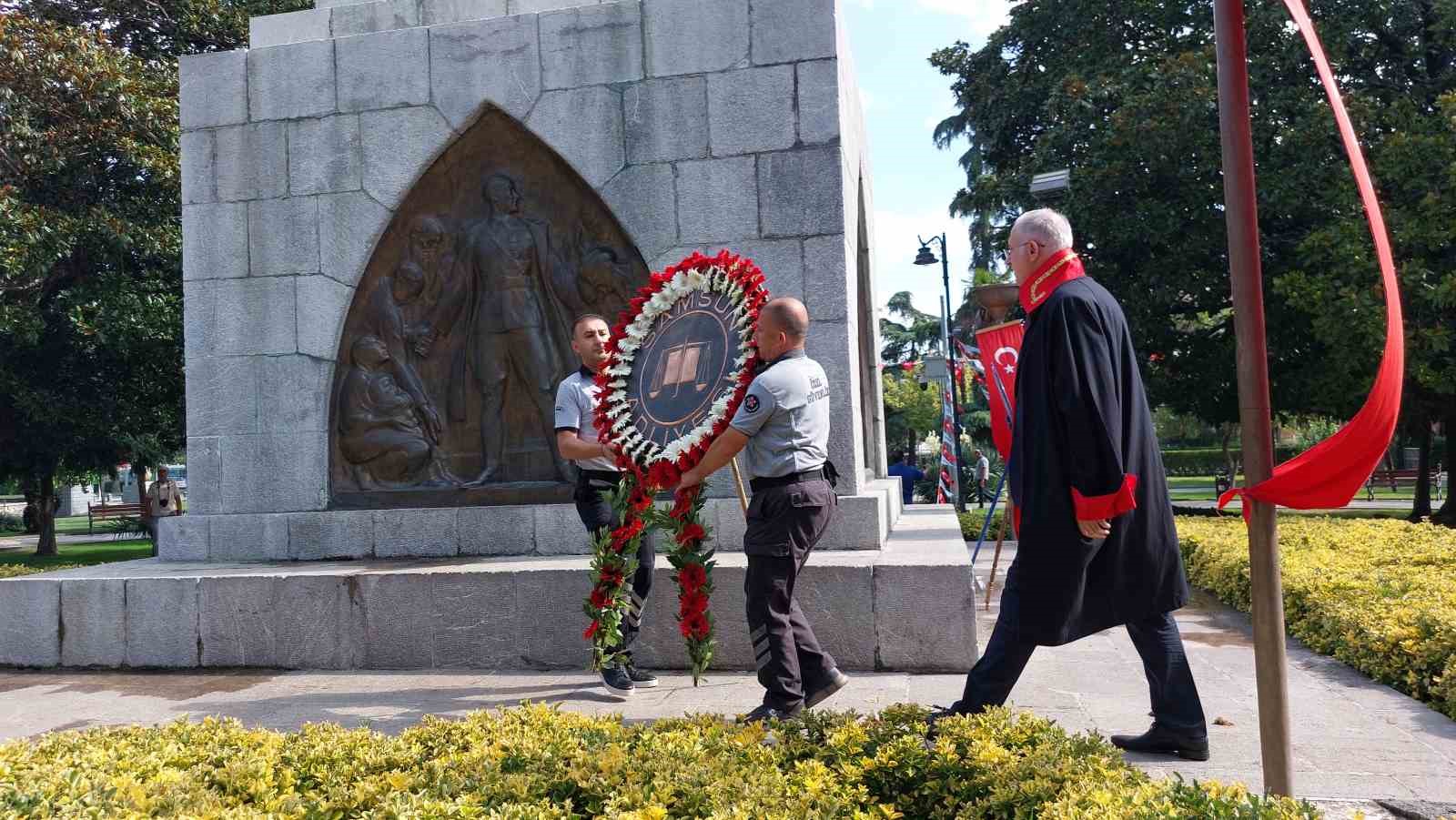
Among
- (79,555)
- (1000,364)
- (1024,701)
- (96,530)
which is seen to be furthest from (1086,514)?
(96,530)

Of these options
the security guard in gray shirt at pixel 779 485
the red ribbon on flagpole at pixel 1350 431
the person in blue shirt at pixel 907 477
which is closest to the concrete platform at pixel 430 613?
the security guard in gray shirt at pixel 779 485

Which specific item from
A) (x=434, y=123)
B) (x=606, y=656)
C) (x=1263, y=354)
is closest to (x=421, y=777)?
(x=606, y=656)

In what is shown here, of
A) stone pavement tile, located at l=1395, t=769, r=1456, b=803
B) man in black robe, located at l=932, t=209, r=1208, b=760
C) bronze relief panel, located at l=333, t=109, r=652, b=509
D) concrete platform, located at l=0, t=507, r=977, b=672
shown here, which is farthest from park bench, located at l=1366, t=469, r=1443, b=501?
man in black robe, located at l=932, t=209, r=1208, b=760

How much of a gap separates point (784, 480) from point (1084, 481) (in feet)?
4.09

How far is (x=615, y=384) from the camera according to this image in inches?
202

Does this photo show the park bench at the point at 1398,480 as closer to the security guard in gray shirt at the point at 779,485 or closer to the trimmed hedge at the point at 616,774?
the security guard in gray shirt at the point at 779,485

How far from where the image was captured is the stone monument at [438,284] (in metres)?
6.39

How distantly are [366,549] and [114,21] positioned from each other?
1493 centimetres

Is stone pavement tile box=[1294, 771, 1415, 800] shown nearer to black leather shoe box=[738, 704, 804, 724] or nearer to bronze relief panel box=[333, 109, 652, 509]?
black leather shoe box=[738, 704, 804, 724]

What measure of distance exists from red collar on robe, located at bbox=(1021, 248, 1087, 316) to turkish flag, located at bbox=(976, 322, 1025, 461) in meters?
3.37

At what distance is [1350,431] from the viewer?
274 centimetres

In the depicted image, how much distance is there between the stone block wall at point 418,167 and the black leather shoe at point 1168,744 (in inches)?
96.8

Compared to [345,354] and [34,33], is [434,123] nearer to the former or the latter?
[345,354]

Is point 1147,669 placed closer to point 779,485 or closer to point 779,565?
point 779,565
